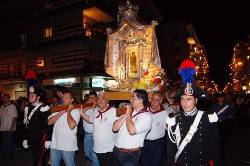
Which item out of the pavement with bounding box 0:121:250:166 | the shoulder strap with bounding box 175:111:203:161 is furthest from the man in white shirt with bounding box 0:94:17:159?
the shoulder strap with bounding box 175:111:203:161

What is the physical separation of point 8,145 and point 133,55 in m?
5.24

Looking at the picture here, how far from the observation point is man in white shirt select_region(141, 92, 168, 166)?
281 inches

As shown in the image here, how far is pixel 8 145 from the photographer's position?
9961 millimetres

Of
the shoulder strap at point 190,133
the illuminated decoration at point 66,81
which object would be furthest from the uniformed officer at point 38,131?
the illuminated decoration at point 66,81

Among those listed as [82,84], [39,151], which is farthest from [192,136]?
[82,84]

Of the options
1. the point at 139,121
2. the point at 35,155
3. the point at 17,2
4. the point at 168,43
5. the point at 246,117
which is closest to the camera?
the point at 139,121

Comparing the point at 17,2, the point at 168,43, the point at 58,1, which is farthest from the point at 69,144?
the point at 168,43

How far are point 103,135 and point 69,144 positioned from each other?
2.43 feet

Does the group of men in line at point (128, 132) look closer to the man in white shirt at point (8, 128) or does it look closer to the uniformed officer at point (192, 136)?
the uniformed officer at point (192, 136)

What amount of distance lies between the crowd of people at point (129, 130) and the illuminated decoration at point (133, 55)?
0.92 metres

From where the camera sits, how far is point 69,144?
236 inches

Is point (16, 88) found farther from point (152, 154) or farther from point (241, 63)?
point (241, 63)

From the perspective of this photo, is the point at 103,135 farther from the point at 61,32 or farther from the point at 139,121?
the point at 61,32

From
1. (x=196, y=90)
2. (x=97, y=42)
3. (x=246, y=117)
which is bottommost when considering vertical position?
(x=246, y=117)
